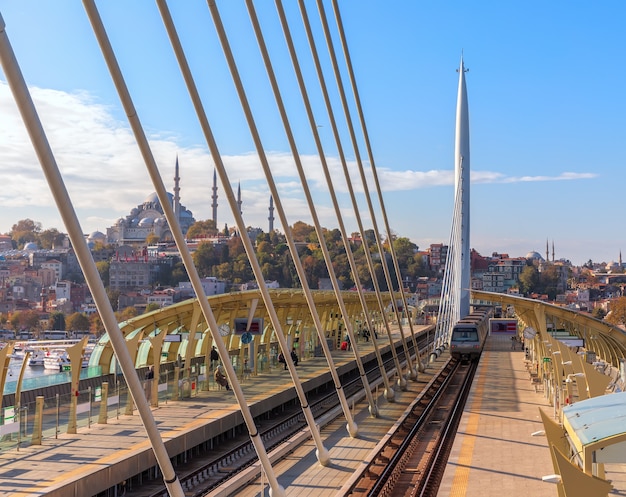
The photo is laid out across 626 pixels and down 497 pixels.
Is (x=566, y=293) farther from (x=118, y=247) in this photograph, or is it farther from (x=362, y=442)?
(x=362, y=442)

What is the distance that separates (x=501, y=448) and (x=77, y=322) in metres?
112

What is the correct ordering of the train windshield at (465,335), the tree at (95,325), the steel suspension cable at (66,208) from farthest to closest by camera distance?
the tree at (95,325)
the train windshield at (465,335)
the steel suspension cable at (66,208)

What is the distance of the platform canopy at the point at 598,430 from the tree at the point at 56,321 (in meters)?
120

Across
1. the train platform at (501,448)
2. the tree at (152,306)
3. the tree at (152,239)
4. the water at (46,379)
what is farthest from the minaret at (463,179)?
the tree at (152,239)

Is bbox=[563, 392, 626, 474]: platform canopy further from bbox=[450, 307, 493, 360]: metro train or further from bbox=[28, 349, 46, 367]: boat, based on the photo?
bbox=[28, 349, 46, 367]: boat

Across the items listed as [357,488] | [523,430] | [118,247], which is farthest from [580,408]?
Result: [118,247]

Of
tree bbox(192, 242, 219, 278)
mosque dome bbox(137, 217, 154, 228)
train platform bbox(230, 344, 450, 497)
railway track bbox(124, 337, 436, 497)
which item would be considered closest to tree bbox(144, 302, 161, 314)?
tree bbox(192, 242, 219, 278)

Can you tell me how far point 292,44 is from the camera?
13938mm

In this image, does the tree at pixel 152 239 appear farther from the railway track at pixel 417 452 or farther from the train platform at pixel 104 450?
the train platform at pixel 104 450

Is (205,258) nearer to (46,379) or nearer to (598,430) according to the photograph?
(46,379)

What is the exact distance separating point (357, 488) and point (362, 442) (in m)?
3.52

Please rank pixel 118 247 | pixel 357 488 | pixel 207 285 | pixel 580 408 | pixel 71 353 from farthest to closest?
pixel 118 247, pixel 207 285, pixel 71 353, pixel 357 488, pixel 580 408

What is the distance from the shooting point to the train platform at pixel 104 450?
11.5 metres

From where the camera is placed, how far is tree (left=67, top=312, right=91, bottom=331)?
396 feet
